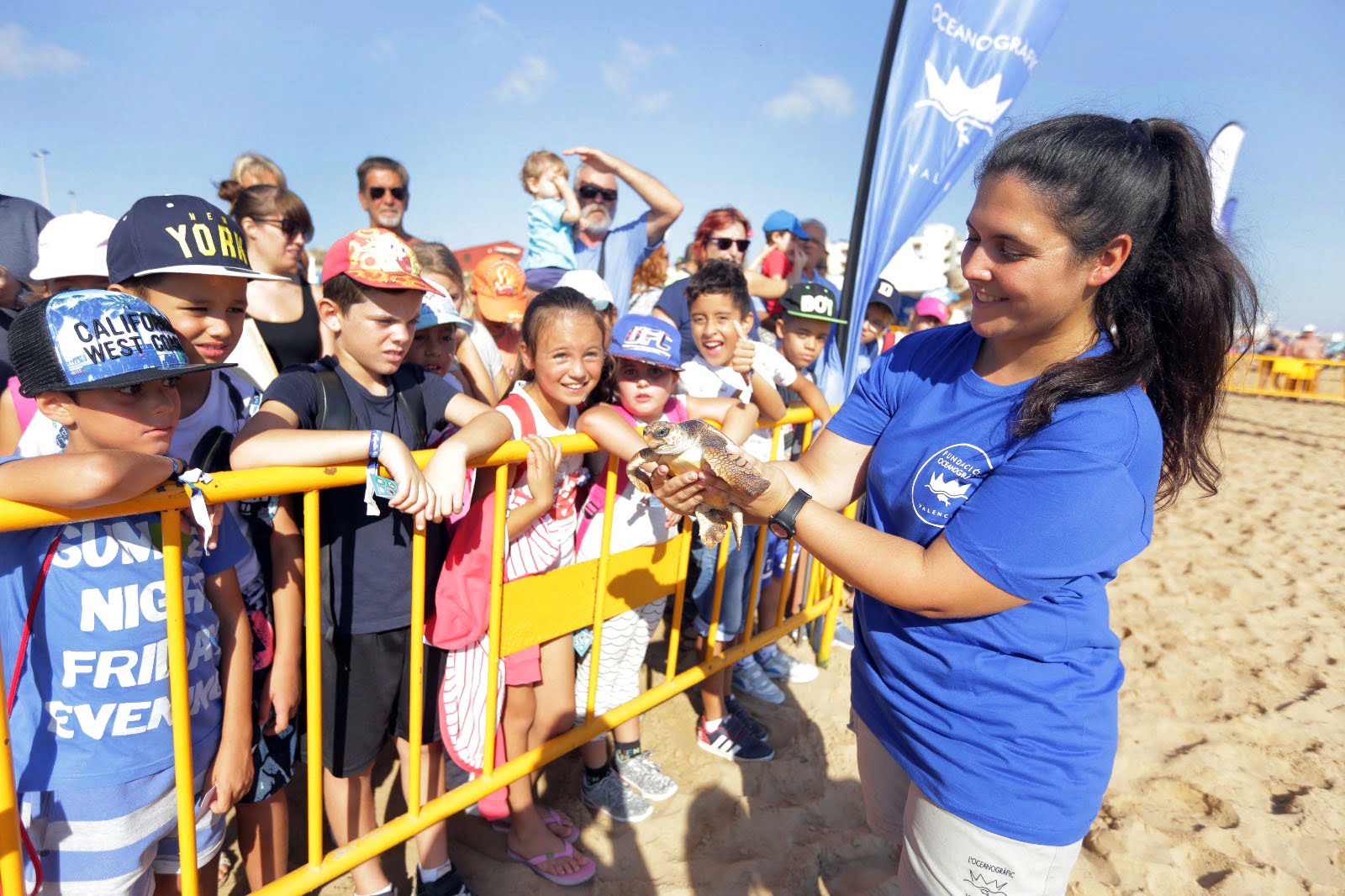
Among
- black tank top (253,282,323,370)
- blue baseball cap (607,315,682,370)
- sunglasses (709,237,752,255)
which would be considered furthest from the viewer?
sunglasses (709,237,752,255)

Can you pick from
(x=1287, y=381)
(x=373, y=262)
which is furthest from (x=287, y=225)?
(x=1287, y=381)

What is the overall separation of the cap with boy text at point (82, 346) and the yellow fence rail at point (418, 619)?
24 cm

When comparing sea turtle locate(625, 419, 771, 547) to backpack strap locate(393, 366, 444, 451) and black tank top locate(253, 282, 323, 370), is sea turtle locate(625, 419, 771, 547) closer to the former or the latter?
backpack strap locate(393, 366, 444, 451)

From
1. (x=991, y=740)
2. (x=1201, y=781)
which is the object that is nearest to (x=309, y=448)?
(x=991, y=740)

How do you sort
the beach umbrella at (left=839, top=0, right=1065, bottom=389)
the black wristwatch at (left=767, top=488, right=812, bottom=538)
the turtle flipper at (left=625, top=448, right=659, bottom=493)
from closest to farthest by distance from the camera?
the black wristwatch at (left=767, top=488, right=812, bottom=538) < the turtle flipper at (left=625, top=448, right=659, bottom=493) < the beach umbrella at (left=839, top=0, right=1065, bottom=389)

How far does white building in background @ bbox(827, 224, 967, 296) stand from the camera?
7.43m

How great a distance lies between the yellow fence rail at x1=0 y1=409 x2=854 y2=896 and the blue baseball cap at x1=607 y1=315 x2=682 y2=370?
17.2 inches

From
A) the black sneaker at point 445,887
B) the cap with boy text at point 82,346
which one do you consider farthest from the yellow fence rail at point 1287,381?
the cap with boy text at point 82,346

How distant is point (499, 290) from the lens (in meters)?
3.88

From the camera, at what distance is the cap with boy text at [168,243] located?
1808 millimetres

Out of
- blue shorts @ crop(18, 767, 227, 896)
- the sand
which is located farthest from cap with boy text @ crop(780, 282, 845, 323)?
blue shorts @ crop(18, 767, 227, 896)

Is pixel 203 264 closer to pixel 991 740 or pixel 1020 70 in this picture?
pixel 991 740

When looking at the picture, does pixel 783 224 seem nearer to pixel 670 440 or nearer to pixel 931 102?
pixel 931 102

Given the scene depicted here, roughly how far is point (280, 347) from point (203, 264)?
1306mm
